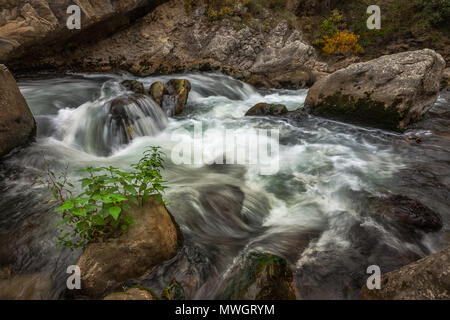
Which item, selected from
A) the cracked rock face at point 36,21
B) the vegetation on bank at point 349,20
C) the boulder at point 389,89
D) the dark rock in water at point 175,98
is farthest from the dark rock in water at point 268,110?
the vegetation on bank at point 349,20

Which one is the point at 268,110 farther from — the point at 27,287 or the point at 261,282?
the point at 27,287

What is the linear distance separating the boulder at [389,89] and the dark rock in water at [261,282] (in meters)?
5.99

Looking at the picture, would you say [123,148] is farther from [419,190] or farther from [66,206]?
[419,190]

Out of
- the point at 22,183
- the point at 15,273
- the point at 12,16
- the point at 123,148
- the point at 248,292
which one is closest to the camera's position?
the point at 248,292

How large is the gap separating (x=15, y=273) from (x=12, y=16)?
28.0ft

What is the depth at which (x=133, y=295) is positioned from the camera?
2.00 m

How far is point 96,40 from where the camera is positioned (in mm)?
10797

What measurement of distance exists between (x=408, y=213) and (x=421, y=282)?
194 centimetres

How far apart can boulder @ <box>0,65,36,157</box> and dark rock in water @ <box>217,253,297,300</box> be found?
505cm

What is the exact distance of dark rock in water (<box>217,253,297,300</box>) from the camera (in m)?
2.12

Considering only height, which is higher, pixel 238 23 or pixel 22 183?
pixel 238 23

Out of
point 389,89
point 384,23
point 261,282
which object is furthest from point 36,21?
point 384,23

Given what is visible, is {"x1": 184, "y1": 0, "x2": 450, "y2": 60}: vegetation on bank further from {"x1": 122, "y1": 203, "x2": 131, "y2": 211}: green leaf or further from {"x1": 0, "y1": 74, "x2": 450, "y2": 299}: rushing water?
{"x1": 122, "y1": 203, "x2": 131, "y2": 211}: green leaf
